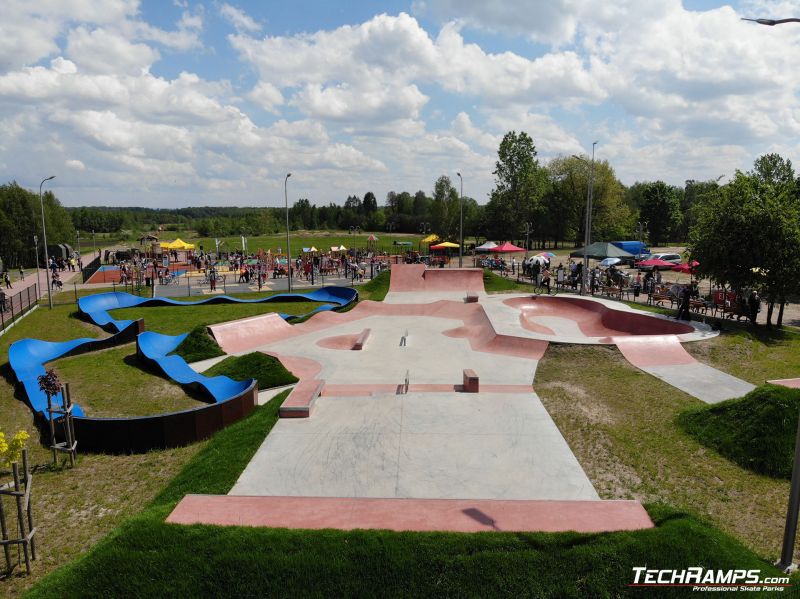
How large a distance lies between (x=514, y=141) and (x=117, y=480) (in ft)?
194

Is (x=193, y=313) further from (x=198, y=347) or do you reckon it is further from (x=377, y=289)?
(x=377, y=289)

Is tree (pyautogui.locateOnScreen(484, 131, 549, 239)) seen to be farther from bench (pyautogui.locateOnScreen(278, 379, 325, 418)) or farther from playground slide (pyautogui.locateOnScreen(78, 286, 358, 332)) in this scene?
bench (pyautogui.locateOnScreen(278, 379, 325, 418))

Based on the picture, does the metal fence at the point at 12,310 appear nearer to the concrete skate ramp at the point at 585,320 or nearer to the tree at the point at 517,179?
the concrete skate ramp at the point at 585,320

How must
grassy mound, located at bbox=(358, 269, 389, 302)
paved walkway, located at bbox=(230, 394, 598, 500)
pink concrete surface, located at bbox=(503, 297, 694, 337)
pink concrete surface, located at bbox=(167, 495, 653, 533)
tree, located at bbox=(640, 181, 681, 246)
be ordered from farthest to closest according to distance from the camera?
1. tree, located at bbox=(640, 181, 681, 246)
2. grassy mound, located at bbox=(358, 269, 389, 302)
3. pink concrete surface, located at bbox=(503, 297, 694, 337)
4. paved walkway, located at bbox=(230, 394, 598, 500)
5. pink concrete surface, located at bbox=(167, 495, 653, 533)

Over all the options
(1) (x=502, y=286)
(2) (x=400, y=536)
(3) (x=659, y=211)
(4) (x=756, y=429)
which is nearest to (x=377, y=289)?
(1) (x=502, y=286)

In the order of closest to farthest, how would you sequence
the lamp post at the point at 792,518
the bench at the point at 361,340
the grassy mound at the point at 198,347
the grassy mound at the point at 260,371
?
the lamp post at the point at 792,518, the grassy mound at the point at 260,371, the grassy mound at the point at 198,347, the bench at the point at 361,340

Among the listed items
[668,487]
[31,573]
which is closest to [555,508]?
[668,487]

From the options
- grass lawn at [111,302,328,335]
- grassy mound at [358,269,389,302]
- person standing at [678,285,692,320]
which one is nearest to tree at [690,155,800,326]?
person standing at [678,285,692,320]

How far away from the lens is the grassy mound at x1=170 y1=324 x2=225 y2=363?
17484 millimetres

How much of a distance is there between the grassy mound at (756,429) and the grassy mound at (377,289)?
19646 mm

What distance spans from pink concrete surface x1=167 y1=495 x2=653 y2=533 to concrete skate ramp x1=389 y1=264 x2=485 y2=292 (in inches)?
938

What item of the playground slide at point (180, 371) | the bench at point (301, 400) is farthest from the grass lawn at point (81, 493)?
the playground slide at point (180, 371)

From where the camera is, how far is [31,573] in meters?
6.65

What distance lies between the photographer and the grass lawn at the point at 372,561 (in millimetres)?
5902
